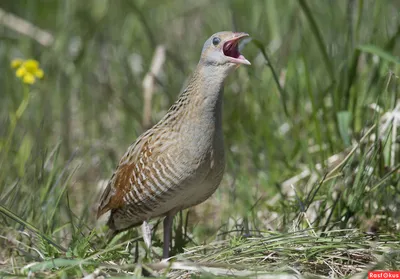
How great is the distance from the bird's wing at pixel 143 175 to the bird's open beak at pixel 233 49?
57 cm

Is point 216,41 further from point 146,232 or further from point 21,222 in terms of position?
point 21,222

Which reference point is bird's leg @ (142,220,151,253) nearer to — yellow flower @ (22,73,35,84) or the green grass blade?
the green grass blade

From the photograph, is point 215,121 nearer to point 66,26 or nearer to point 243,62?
point 243,62

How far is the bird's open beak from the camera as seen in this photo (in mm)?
4059

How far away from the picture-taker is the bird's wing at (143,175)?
13.5 ft

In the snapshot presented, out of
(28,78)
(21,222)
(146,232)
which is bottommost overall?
(146,232)

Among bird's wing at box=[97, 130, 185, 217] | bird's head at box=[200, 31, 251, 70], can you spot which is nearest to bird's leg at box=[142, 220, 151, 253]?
bird's wing at box=[97, 130, 185, 217]

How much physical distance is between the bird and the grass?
29 centimetres

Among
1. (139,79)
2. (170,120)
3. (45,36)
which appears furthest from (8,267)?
(45,36)

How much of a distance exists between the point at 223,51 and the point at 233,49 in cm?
11

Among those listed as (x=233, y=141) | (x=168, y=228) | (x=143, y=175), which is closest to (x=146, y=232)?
(x=168, y=228)

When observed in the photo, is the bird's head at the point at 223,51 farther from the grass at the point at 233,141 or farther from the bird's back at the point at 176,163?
the grass at the point at 233,141

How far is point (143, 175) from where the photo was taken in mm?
4246

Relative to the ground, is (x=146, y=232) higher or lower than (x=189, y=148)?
lower
